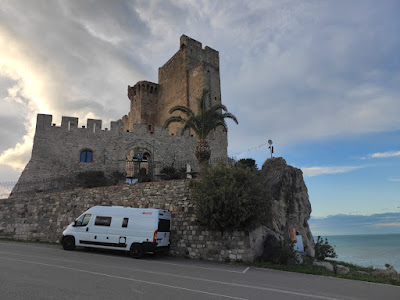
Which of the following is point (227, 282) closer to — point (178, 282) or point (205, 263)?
point (178, 282)

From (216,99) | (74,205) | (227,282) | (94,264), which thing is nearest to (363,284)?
(227,282)

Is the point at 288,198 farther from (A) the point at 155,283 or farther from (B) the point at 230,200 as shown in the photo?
(A) the point at 155,283

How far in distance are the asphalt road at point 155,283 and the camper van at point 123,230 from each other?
1.22 metres

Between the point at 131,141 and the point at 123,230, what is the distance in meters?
14.9

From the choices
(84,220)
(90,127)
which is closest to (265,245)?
(84,220)

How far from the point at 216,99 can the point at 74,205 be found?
836 inches

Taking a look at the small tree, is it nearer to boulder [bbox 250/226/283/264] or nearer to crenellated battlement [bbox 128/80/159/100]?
boulder [bbox 250/226/283/264]

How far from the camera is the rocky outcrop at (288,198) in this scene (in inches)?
595

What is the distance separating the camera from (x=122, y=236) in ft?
36.6

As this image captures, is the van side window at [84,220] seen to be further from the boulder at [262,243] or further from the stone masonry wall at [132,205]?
the boulder at [262,243]

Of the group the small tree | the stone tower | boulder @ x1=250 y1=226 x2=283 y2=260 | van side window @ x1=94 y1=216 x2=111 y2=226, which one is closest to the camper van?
van side window @ x1=94 y1=216 x2=111 y2=226

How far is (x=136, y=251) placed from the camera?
10859mm

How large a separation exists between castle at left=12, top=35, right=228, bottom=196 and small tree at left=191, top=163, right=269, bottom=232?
808 cm

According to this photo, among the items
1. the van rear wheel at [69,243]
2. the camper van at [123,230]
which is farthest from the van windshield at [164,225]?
the van rear wheel at [69,243]
